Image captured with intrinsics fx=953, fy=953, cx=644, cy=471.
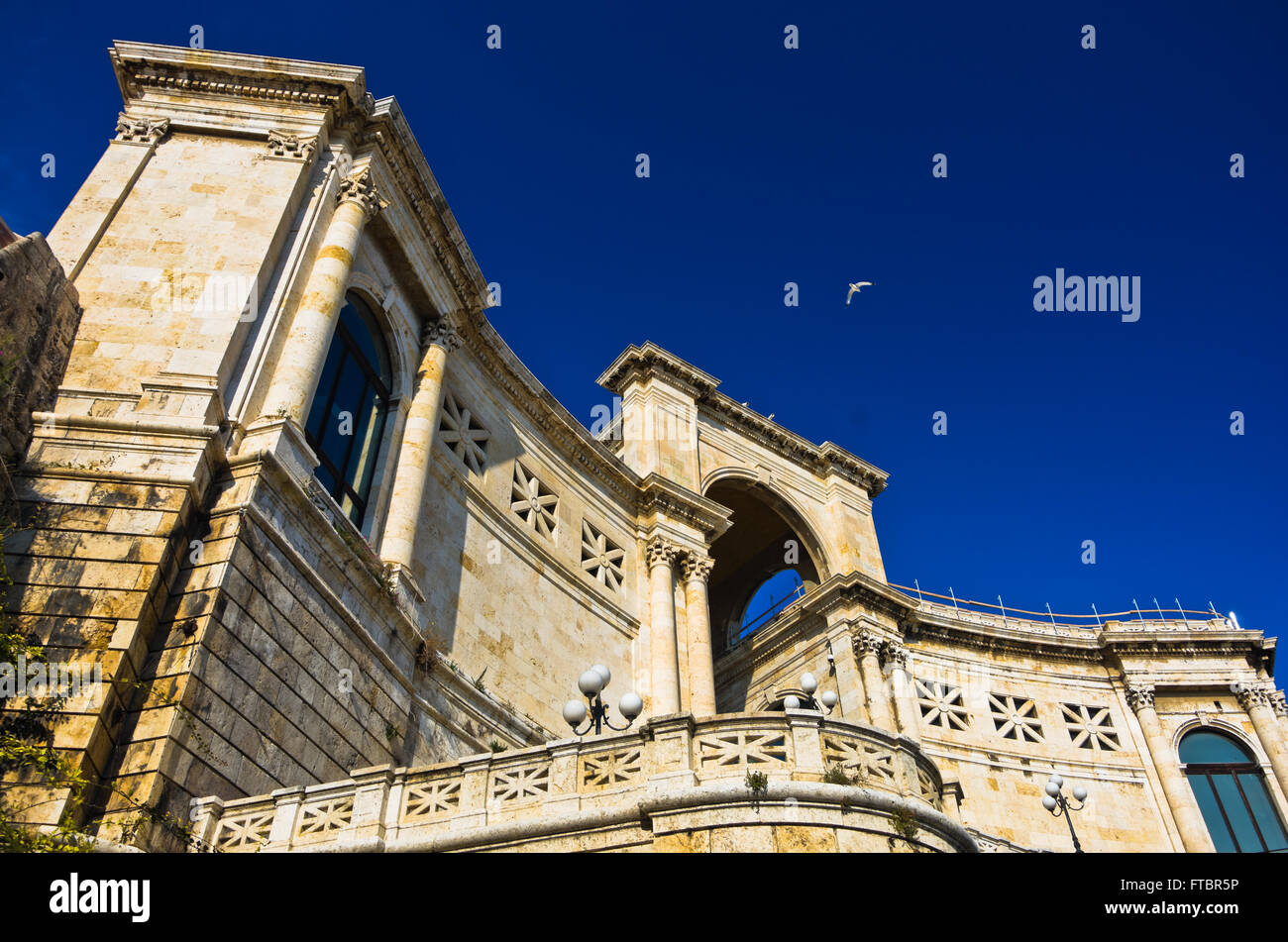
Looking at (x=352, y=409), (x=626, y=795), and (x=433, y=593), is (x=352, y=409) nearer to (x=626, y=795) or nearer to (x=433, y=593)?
(x=433, y=593)

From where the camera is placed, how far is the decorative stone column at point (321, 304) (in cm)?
1379

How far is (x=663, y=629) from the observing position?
2302cm

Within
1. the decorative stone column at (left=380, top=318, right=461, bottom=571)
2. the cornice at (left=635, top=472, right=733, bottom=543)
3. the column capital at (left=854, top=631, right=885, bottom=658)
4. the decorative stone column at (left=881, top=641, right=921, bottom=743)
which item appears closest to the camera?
the decorative stone column at (left=380, top=318, right=461, bottom=571)

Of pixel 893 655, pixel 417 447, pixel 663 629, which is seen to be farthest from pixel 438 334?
pixel 893 655

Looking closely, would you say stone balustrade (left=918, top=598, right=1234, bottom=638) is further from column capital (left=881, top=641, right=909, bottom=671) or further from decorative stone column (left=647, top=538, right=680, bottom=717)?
decorative stone column (left=647, top=538, right=680, bottom=717)

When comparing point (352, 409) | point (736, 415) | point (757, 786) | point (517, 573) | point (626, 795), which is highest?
point (736, 415)

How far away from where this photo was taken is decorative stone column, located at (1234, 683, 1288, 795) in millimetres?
27578

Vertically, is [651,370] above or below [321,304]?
above

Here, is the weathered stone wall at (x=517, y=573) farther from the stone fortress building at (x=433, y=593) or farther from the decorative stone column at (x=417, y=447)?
the decorative stone column at (x=417, y=447)

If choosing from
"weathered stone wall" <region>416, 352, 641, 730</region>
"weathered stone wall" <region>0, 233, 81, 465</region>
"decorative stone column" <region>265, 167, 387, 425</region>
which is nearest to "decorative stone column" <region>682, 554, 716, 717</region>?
"weathered stone wall" <region>416, 352, 641, 730</region>

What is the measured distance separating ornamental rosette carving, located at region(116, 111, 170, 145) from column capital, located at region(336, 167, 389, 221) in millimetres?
3129

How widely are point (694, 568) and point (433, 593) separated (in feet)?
29.4

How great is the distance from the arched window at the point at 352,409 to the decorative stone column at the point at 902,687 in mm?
16017
